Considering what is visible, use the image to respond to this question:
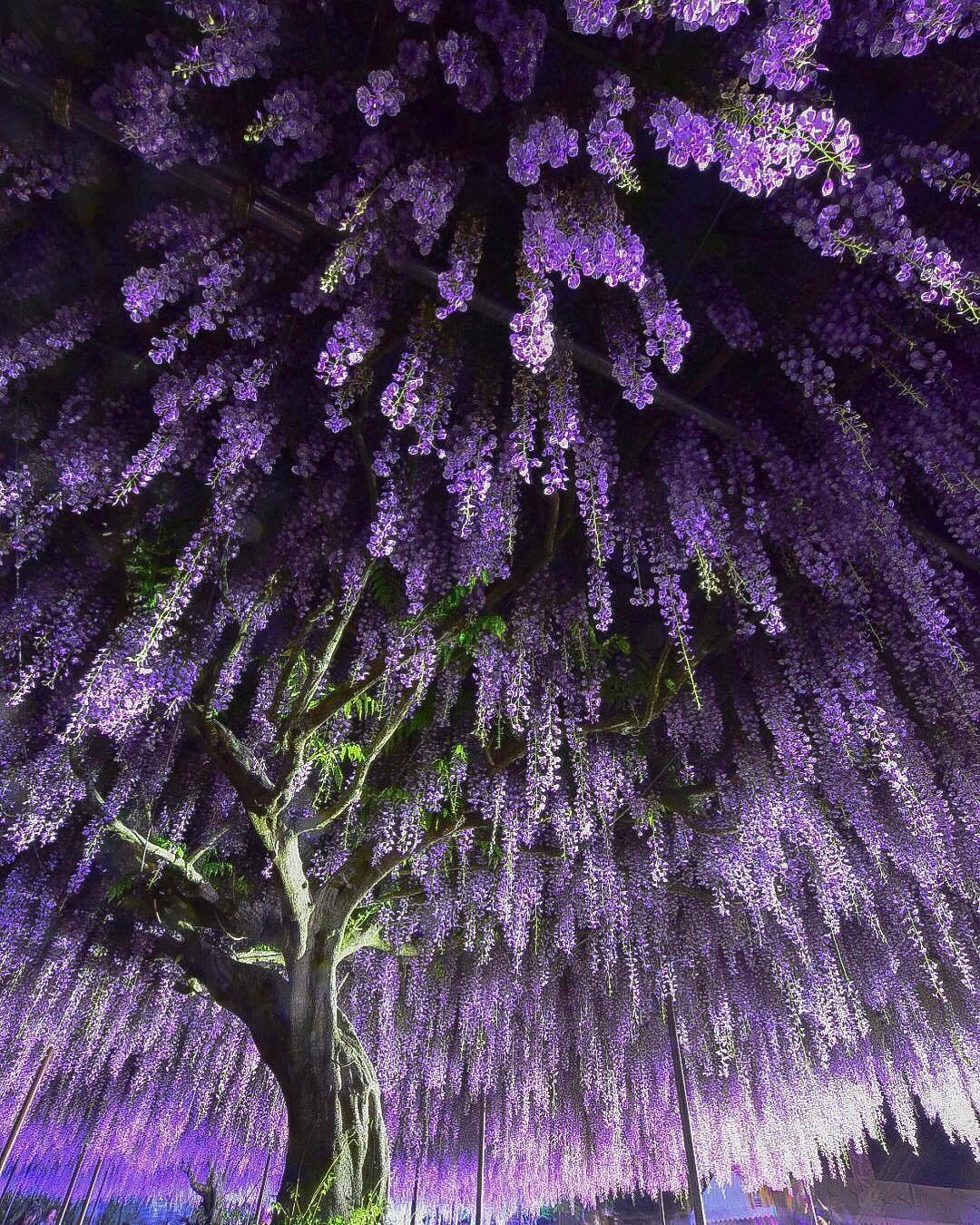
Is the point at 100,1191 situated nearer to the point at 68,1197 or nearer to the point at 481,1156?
the point at 68,1197

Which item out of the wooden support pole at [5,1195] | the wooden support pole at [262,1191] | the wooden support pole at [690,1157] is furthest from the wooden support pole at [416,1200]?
the wooden support pole at [5,1195]

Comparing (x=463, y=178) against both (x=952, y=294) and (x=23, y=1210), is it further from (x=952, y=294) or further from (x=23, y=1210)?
(x=23, y=1210)

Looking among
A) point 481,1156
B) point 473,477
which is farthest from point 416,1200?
point 473,477

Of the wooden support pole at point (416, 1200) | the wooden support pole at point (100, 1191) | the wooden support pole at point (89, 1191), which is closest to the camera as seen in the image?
the wooden support pole at point (416, 1200)

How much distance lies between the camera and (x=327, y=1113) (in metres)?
3.07

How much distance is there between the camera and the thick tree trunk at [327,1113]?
9.53 feet

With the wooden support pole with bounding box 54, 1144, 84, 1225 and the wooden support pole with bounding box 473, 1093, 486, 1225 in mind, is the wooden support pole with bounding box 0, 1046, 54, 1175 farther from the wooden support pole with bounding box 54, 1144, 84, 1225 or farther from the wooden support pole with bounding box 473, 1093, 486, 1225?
the wooden support pole with bounding box 473, 1093, 486, 1225

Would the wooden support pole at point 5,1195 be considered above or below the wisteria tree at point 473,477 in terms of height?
below

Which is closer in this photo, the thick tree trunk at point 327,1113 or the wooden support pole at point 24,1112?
the thick tree trunk at point 327,1113

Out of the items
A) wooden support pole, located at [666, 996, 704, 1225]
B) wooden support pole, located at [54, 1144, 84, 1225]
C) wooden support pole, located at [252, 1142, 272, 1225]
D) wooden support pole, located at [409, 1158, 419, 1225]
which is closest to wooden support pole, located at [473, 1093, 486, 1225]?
wooden support pole, located at [409, 1158, 419, 1225]

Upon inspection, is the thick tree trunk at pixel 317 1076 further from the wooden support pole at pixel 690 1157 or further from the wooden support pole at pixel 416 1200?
the wooden support pole at pixel 416 1200

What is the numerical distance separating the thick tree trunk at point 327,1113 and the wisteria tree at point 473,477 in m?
0.02

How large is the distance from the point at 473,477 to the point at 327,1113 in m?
2.85

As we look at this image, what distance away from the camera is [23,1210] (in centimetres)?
1104
